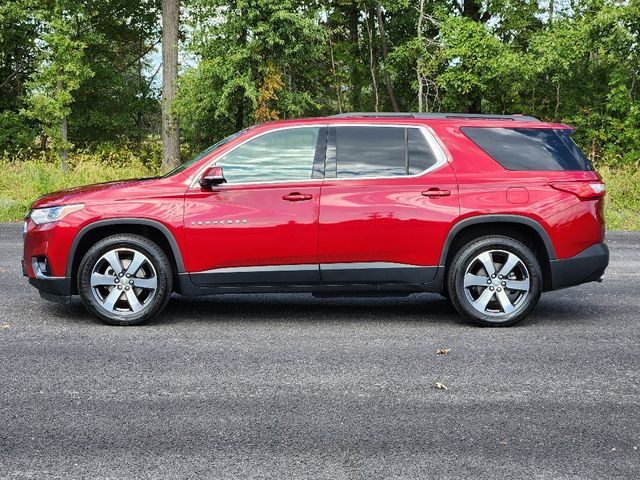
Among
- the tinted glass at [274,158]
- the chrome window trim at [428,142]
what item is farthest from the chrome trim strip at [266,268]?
the chrome window trim at [428,142]

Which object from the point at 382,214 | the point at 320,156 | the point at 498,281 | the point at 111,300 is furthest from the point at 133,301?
the point at 498,281

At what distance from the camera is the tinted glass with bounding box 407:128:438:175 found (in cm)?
686

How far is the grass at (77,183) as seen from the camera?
53.7 ft

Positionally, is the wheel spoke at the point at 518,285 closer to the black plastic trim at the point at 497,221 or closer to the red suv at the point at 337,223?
the red suv at the point at 337,223

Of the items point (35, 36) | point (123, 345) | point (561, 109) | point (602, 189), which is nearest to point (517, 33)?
point (561, 109)

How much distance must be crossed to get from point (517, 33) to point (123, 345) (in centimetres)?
2860

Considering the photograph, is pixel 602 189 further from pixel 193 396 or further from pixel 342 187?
pixel 193 396

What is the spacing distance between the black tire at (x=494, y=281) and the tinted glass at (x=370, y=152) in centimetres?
95

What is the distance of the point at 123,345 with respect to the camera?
6148mm

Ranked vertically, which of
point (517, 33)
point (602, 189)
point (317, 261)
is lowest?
point (317, 261)

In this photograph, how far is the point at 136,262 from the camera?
22.0ft

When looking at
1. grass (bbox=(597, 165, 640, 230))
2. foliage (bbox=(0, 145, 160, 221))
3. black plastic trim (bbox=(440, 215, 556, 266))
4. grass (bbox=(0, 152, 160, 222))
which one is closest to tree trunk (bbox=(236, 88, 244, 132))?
foliage (bbox=(0, 145, 160, 221))

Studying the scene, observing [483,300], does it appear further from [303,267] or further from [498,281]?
[303,267]

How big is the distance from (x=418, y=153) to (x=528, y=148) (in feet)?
3.25
